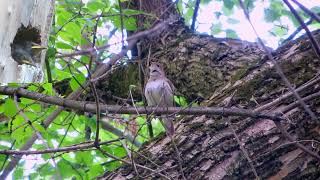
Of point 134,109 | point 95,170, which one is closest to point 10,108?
point 134,109

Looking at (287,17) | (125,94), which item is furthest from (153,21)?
(287,17)

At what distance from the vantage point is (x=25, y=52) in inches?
96.9

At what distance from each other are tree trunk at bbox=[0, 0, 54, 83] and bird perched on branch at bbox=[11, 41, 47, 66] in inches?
0.8

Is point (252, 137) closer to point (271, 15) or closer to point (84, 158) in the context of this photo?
point (84, 158)

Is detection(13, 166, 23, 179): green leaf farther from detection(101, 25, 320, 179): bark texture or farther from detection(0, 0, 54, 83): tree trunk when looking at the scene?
detection(101, 25, 320, 179): bark texture

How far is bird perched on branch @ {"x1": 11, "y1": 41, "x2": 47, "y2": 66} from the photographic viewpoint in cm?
234

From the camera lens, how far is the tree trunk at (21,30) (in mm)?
2182

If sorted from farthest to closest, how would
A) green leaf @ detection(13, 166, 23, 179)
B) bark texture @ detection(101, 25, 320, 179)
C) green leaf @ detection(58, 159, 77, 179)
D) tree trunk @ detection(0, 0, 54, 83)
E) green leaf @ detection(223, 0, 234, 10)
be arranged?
green leaf @ detection(223, 0, 234, 10) < green leaf @ detection(13, 166, 23, 179) < green leaf @ detection(58, 159, 77, 179) < tree trunk @ detection(0, 0, 54, 83) < bark texture @ detection(101, 25, 320, 179)

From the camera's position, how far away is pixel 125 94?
368cm

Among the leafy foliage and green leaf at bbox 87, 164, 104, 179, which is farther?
green leaf at bbox 87, 164, 104, 179

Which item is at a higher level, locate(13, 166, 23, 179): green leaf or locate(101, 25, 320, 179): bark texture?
locate(13, 166, 23, 179): green leaf

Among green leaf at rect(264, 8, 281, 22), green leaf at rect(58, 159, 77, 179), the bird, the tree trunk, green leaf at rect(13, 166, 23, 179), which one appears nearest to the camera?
the tree trunk

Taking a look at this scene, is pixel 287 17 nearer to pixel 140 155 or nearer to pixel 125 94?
pixel 125 94

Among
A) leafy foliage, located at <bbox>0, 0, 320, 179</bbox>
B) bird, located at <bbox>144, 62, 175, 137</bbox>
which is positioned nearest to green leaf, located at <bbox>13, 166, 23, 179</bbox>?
leafy foliage, located at <bbox>0, 0, 320, 179</bbox>
